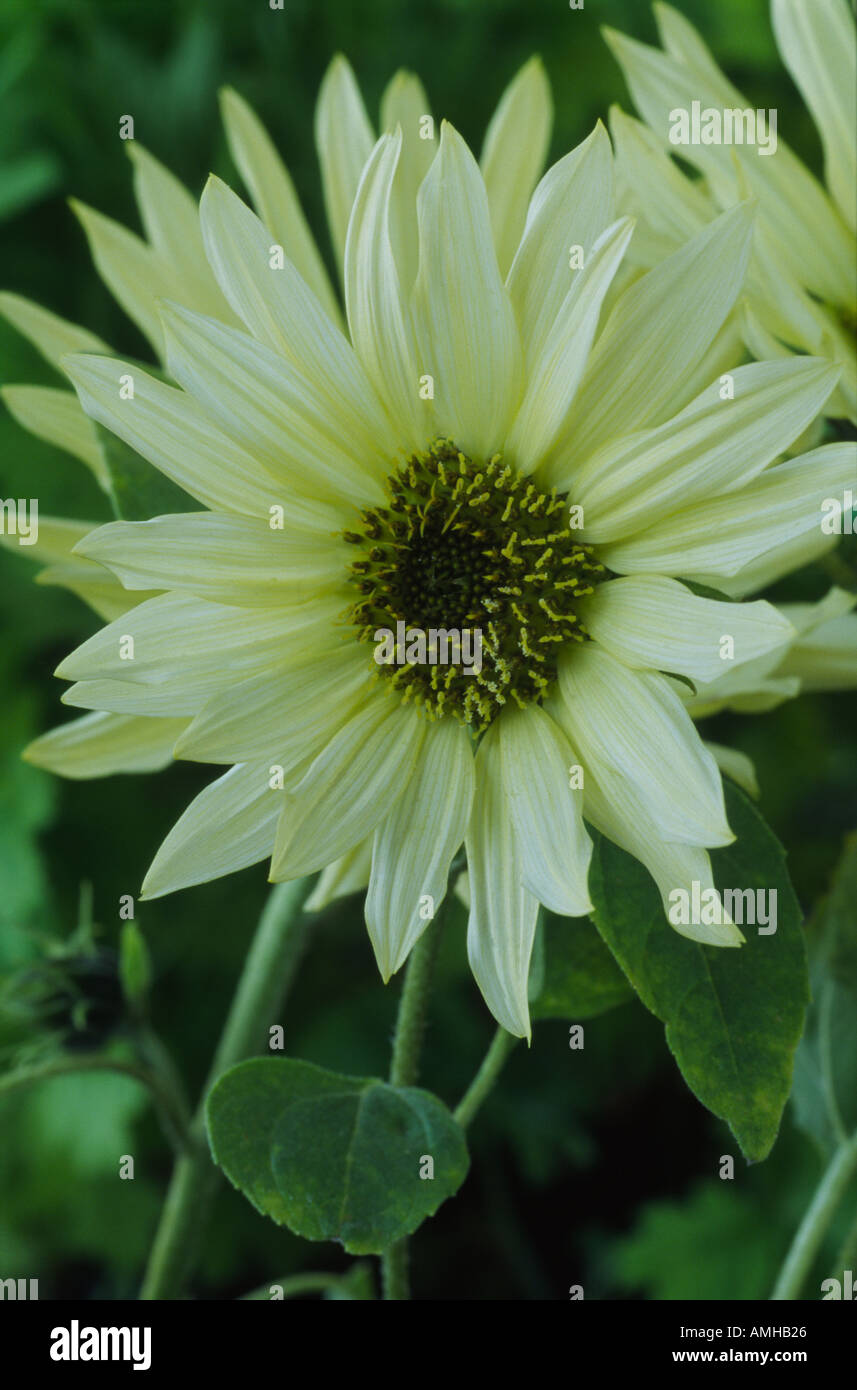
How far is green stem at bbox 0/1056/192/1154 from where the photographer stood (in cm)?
45

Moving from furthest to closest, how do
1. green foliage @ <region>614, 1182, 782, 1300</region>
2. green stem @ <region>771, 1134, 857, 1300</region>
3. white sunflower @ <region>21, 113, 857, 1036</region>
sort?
green foliage @ <region>614, 1182, 782, 1300</region> < green stem @ <region>771, 1134, 857, 1300</region> < white sunflower @ <region>21, 113, 857, 1036</region>

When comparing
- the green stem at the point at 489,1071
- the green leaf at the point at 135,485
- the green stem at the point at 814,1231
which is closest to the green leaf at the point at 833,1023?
the green stem at the point at 814,1231

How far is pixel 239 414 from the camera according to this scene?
0.34 meters

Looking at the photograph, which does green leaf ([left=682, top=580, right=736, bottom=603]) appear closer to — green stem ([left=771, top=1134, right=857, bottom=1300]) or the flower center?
the flower center

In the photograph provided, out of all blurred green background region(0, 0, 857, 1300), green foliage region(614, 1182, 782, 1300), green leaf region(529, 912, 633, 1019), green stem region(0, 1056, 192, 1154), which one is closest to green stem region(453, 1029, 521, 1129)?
green leaf region(529, 912, 633, 1019)

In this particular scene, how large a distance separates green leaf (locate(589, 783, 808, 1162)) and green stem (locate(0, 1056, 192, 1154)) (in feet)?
0.63

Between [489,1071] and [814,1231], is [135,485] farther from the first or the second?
[814,1231]

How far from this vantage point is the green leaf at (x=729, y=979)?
1.12ft

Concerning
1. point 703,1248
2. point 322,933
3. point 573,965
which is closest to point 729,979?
point 573,965

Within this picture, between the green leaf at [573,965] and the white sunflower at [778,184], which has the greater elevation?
the white sunflower at [778,184]

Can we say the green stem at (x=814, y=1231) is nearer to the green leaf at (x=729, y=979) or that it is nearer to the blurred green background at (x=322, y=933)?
the green leaf at (x=729, y=979)

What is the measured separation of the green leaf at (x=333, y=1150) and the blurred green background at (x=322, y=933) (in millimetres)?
414

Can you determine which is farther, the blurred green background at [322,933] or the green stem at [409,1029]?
the blurred green background at [322,933]

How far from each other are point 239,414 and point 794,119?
682 mm
